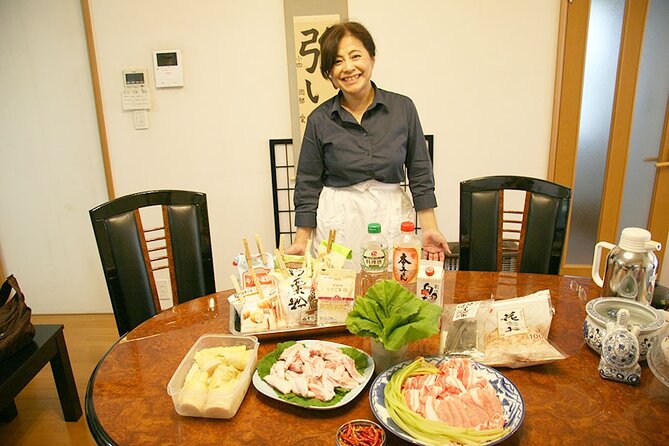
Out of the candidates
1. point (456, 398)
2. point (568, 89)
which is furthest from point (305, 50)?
point (456, 398)

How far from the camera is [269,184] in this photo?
109 inches

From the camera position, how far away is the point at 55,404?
204 centimetres

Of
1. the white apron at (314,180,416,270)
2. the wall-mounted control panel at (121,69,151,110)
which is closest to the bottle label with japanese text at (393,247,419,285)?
the white apron at (314,180,416,270)

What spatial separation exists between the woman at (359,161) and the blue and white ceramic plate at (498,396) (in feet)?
2.87

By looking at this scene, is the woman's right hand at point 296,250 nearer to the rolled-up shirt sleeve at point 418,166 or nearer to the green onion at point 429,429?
the rolled-up shirt sleeve at point 418,166

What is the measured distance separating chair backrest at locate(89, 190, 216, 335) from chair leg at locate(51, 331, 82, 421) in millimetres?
630

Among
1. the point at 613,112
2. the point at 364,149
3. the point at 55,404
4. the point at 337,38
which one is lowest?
the point at 55,404

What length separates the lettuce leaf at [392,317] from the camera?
2.81 feet

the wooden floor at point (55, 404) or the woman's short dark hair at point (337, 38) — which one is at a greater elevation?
the woman's short dark hair at point (337, 38)

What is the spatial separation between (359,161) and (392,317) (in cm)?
104

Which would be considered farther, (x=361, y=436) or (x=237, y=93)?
(x=237, y=93)

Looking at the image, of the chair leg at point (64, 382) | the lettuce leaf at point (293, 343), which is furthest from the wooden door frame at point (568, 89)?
the chair leg at point (64, 382)

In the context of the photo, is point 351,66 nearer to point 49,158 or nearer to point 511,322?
point 511,322

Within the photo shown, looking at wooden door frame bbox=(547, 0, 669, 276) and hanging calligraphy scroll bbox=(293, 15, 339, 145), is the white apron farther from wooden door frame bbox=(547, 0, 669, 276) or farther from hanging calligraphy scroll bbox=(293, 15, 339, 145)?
wooden door frame bbox=(547, 0, 669, 276)
